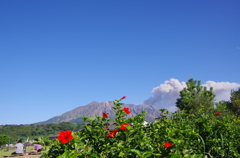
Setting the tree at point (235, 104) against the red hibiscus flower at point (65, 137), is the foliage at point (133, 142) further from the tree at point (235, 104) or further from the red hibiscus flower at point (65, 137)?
the tree at point (235, 104)

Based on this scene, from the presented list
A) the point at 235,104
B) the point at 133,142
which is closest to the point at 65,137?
the point at 133,142

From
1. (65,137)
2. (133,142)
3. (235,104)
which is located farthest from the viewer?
(235,104)

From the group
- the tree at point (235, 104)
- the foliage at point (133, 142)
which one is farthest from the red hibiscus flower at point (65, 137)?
the tree at point (235, 104)

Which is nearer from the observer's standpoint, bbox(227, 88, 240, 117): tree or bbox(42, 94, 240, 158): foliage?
bbox(42, 94, 240, 158): foliage

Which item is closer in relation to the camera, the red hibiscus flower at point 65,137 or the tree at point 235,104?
the red hibiscus flower at point 65,137

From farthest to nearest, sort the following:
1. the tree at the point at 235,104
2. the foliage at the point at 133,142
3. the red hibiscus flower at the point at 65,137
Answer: the tree at the point at 235,104
the red hibiscus flower at the point at 65,137
the foliage at the point at 133,142

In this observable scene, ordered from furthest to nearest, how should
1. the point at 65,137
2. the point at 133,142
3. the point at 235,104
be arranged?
the point at 235,104, the point at 133,142, the point at 65,137

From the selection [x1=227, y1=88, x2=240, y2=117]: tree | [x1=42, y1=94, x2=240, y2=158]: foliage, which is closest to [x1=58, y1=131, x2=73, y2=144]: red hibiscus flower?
[x1=42, y1=94, x2=240, y2=158]: foliage

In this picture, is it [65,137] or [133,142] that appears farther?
[133,142]

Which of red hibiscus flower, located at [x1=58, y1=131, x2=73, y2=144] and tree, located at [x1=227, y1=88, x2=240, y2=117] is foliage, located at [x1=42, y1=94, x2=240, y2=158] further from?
tree, located at [x1=227, y1=88, x2=240, y2=117]

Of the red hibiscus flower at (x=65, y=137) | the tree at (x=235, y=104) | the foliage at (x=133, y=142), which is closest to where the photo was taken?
the foliage at (x=133, y=142)

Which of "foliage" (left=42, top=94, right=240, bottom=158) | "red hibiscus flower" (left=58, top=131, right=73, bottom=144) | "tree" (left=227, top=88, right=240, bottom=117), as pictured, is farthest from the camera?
"tree" (left=227, top=88, right=240, bottom=117)

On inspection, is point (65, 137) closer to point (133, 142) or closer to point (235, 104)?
point (133, 142)

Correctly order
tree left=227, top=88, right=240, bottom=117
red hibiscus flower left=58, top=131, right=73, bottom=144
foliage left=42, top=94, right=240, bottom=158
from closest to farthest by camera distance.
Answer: foliage left=42, top=94, right=240, bottom=158 → red hibiscus flower left=58, top=131, right=73, bottom=144 → tree left=227, top=88, right=240, bottom=117
